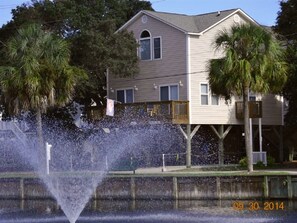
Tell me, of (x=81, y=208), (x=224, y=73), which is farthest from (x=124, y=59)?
(x=81, y=208)

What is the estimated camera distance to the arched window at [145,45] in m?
49.1

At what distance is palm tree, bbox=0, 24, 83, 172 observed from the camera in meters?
42.1

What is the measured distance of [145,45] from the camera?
49281 millimetres

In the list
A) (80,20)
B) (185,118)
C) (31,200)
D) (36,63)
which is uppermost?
(80,20)

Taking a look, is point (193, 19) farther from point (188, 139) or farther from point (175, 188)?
point (175, 188)

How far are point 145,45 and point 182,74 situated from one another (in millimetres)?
3973

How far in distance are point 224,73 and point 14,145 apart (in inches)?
864

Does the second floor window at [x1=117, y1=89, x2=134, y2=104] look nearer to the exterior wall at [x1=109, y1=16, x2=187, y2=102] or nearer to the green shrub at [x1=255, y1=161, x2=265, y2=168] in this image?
the exterior wall at [x1=109, y1=16, x2=187, y2=102]

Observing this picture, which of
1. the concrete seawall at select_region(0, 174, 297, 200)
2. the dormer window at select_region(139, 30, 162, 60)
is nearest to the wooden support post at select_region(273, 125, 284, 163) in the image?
the dormer window at select_region(139, 30, 162, 60)

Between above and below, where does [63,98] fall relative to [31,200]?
above

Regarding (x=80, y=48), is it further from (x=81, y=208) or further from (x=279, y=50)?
(x=81, y=208)

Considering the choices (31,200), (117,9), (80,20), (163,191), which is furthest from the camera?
(117,9)

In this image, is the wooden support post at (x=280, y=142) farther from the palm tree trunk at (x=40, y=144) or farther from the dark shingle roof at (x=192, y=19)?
the palm tree trunk at (x=40, y=144)

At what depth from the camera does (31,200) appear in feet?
125
